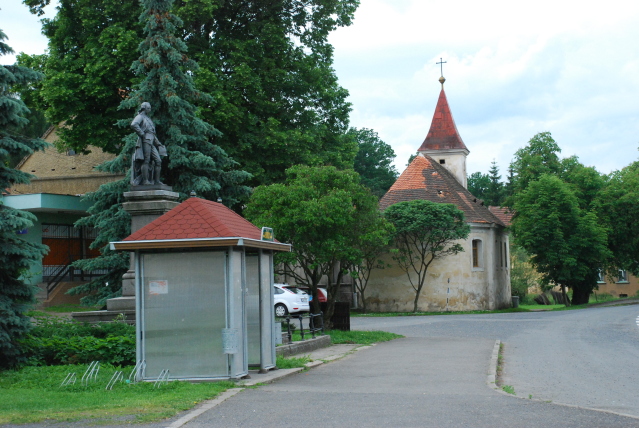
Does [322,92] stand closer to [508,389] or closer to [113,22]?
[113,22]

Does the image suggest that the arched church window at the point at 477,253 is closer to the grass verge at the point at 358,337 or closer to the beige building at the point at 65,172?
the grass verge at the point at 358,337

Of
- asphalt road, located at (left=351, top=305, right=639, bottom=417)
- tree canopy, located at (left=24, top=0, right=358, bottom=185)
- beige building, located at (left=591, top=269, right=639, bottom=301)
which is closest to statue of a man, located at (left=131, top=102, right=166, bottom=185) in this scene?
asphalt road, located at (left=351, top=305, right=639, bottom=417)

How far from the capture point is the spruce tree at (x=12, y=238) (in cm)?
1257

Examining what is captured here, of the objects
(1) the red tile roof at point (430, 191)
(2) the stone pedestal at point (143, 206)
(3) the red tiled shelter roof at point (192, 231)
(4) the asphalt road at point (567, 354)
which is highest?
(1) the red tile roof at point (430, 191)

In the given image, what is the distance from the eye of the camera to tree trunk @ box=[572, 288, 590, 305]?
48000 millimetres

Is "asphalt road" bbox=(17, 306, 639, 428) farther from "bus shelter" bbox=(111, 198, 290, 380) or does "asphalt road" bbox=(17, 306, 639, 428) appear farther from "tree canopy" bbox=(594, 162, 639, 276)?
"tree canopy" bbox=(594, 162, 639, 276)

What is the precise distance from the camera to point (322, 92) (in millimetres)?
30500

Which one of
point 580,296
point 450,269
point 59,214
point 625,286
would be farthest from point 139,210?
point 625,286

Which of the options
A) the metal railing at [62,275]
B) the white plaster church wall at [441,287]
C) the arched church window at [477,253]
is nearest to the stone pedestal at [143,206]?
the metal railing at [62,275]

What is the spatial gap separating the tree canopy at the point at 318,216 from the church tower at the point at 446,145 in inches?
1218

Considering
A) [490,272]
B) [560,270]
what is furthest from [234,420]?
[560,270]

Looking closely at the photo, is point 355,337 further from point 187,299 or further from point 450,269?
point 450,269

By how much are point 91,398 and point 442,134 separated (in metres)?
45.7

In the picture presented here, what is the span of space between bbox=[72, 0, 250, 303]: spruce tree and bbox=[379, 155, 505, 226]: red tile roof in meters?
20.6
